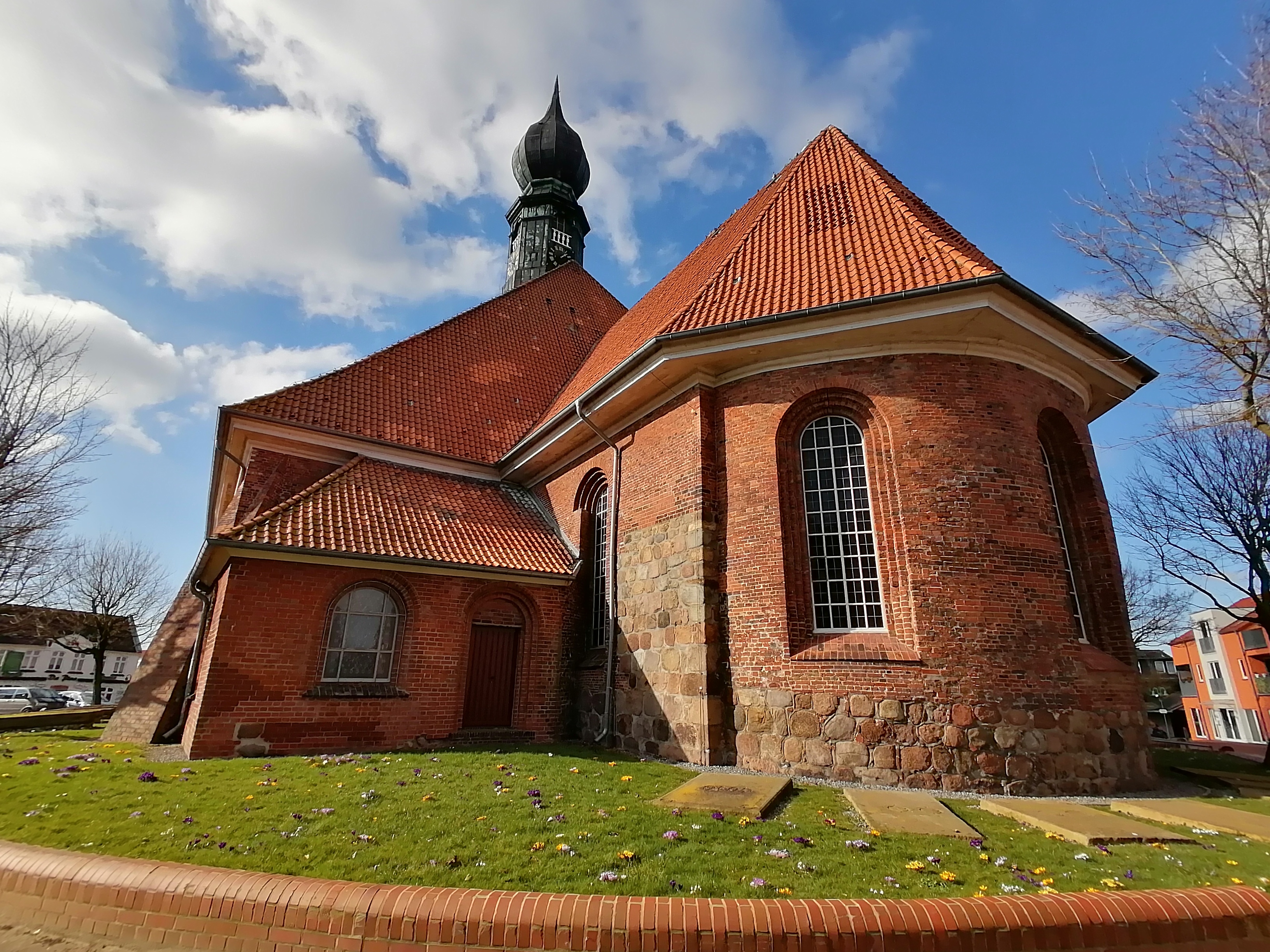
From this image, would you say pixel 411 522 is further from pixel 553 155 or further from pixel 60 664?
pixel 60 664

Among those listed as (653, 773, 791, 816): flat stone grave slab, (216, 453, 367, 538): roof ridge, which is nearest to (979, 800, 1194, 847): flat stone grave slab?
(653, 773, 791, 816): flat stone grave slab

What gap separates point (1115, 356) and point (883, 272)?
399 cm

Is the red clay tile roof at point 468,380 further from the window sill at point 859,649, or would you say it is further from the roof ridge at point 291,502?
the window sill at point 859,649

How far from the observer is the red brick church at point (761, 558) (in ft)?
24.0

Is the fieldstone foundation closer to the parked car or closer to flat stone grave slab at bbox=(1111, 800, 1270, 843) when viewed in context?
flat stone grave slab at bbox=(1111, 800, 1270, 843)

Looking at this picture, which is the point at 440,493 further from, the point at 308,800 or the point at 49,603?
the point at 49,603

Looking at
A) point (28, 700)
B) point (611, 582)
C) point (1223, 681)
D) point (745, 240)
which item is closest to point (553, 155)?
point (745, 240)

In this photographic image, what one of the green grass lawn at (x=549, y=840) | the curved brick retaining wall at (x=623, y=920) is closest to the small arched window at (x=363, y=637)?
the green grass lawn at (x=549, y=840)

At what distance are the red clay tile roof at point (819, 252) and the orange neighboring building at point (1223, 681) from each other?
35.7 m

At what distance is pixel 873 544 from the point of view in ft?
26.5

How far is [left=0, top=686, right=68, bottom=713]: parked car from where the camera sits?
26453mm

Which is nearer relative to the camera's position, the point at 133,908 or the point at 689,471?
the point at 133,908

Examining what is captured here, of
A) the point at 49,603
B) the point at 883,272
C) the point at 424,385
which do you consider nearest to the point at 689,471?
the point at 883,272

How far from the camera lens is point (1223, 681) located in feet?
132
